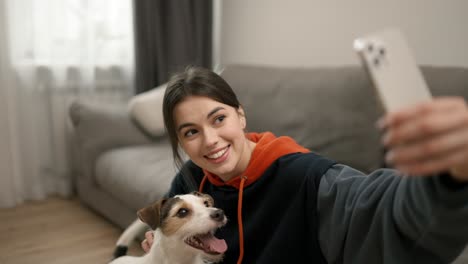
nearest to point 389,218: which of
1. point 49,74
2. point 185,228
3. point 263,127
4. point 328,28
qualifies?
point 185,228

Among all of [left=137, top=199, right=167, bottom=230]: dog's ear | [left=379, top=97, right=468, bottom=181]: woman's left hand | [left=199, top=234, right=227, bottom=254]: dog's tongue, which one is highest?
[left=379, top=97, right=468, bottom=181]: woman's left hand

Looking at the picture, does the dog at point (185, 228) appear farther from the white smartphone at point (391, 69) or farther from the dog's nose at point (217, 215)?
the white smartphone at point (391, 69)

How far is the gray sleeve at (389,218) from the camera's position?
21.7 inches

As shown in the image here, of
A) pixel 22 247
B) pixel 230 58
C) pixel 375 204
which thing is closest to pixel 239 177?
pixel 375 204

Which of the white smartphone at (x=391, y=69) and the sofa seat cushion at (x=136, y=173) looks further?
the sofa seat cushion at (x=136, y=173)

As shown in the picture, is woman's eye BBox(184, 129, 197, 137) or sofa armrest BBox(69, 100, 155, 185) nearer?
woman's eye BBox(184, 129, 197, 137)

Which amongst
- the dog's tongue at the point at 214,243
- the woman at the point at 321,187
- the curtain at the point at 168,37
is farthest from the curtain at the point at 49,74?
the dog's tongue at the point at 214,243

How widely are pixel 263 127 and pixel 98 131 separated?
1.11 meters

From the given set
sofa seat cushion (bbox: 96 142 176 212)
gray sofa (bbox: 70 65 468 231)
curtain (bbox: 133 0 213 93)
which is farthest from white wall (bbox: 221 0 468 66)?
sofa seat cushion (bbox: 96 142 176 212)

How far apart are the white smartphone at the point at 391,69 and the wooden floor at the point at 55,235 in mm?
1905

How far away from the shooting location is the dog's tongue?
3.26 feet

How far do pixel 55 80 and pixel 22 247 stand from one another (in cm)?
120

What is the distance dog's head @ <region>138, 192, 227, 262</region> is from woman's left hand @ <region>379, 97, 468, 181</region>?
635 millimetres

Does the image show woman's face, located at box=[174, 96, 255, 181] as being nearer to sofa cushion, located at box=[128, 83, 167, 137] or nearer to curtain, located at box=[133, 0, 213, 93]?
sofa cushion, located at box=[128, 83, 167, 137]
